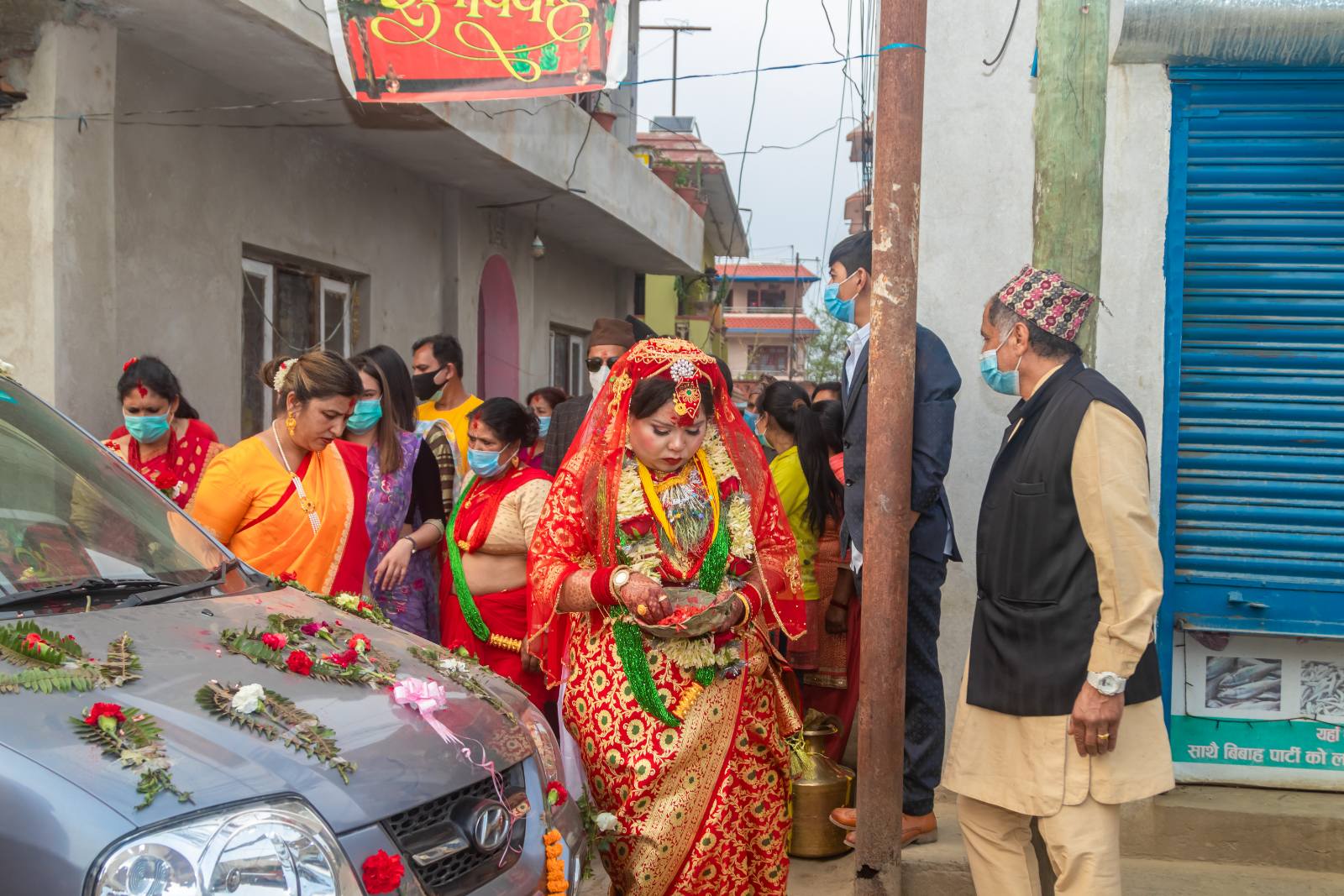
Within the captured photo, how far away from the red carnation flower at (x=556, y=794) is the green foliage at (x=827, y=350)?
3283 centimetres

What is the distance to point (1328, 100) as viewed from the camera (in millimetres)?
4176

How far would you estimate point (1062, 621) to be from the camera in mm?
3000

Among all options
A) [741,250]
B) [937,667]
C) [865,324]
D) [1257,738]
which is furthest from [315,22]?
[741,250]

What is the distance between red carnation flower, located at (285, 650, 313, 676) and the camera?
2.41 m

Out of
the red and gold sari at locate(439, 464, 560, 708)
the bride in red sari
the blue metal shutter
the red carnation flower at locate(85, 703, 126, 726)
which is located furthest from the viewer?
the red and gold sari at locate(439, 464, 560, 708)

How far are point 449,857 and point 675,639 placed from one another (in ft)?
4.40

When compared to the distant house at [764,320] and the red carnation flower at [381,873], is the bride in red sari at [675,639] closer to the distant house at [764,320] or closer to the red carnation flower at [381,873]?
the red carnation flower at [381,873]

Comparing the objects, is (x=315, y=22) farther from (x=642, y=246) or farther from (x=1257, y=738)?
(x=642, y=246)

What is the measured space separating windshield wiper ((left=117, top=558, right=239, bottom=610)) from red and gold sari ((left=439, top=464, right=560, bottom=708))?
150cm

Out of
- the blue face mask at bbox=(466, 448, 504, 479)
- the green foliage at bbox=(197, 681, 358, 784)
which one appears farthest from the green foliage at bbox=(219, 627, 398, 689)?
the blue face mask at bbox=(466, 448, 504, 479)

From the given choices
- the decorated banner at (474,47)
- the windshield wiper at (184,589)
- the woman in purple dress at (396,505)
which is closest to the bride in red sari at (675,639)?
the windshield wiper at (184,589)

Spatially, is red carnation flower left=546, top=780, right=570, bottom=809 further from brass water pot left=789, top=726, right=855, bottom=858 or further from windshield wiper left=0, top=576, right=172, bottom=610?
brass water pot left=789, top=726, right=855, bottom=858

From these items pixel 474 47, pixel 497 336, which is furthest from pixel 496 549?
pixel 497 336

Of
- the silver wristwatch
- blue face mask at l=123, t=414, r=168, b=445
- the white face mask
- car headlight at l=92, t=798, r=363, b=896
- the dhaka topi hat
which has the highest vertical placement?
the dhaka topi hat
